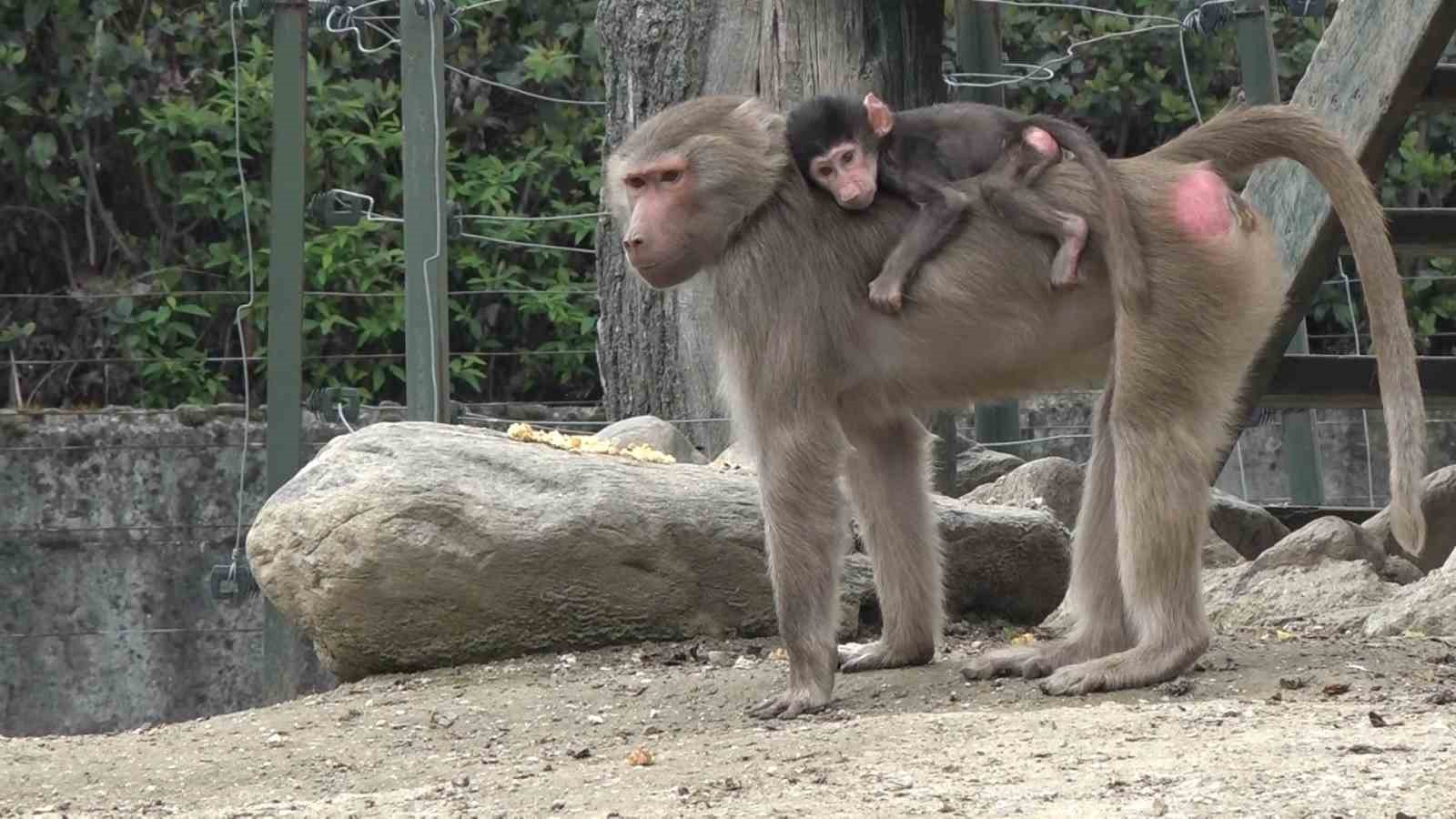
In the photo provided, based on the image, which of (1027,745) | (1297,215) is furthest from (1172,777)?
(1297,215)

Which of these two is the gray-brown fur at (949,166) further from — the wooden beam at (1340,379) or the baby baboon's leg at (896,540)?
the wooden beam at (1340,379)

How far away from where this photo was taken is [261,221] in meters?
11.1

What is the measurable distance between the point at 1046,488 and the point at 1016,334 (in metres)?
2.56

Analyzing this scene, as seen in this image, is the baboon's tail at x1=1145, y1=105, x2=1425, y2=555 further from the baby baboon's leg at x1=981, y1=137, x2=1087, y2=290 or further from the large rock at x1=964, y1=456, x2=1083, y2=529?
the large rock at x1=964, y1=456, x2=1083, y2=529

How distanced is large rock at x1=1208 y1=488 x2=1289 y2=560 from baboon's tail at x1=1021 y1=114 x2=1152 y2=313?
129 inches

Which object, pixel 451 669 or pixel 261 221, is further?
pixel 261 221

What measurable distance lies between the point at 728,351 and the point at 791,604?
Answer: 0.73 m

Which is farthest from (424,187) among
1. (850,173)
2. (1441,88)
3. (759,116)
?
(1441,88)

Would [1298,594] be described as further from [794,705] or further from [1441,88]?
[794,705]

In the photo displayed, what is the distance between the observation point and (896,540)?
639 centimetres

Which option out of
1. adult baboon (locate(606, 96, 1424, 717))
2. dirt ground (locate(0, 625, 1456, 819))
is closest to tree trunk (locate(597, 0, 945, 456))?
dirt ground (locate(0, 625, 1456, 819))

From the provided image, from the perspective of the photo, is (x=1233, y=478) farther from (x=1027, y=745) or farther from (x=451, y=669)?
(x=1027, y=745)

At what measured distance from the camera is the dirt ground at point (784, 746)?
438cm

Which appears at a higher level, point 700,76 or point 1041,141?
point 700,76
